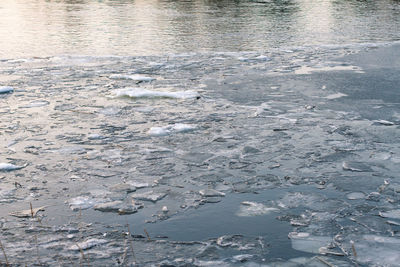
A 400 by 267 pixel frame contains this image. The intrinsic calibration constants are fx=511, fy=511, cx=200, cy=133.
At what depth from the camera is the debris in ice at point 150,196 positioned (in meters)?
3.29

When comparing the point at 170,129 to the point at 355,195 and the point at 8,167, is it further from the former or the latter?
the point at 355,195

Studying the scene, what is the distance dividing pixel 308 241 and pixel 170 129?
7.51 feet

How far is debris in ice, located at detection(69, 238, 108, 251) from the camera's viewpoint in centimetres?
267

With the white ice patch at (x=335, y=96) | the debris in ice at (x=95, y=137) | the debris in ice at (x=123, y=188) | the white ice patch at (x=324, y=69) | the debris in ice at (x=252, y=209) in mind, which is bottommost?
the white ice patch at (x=324, y=69)

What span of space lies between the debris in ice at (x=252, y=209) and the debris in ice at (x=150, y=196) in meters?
0.54

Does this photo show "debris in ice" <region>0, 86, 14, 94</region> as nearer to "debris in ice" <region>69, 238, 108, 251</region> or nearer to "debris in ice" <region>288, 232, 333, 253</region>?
"debris in ice" <region>69, 238, 108, 251</region>

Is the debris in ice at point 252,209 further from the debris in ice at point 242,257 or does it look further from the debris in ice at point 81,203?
the debris in ice at point 81,203

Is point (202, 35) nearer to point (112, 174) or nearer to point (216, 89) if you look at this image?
point (216, 89)

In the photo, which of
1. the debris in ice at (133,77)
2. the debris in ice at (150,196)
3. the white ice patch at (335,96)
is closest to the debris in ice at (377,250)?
the debris in ice at (150,196)

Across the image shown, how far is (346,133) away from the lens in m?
4.60

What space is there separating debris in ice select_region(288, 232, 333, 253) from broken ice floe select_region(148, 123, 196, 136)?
211 cm

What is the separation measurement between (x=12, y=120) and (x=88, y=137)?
3.42ft

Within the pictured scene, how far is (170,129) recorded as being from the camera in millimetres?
4762

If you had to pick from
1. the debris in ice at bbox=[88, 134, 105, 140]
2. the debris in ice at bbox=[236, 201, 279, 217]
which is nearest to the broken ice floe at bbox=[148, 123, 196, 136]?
the debris in ice at bbox=[88, 134, 105, 140]
